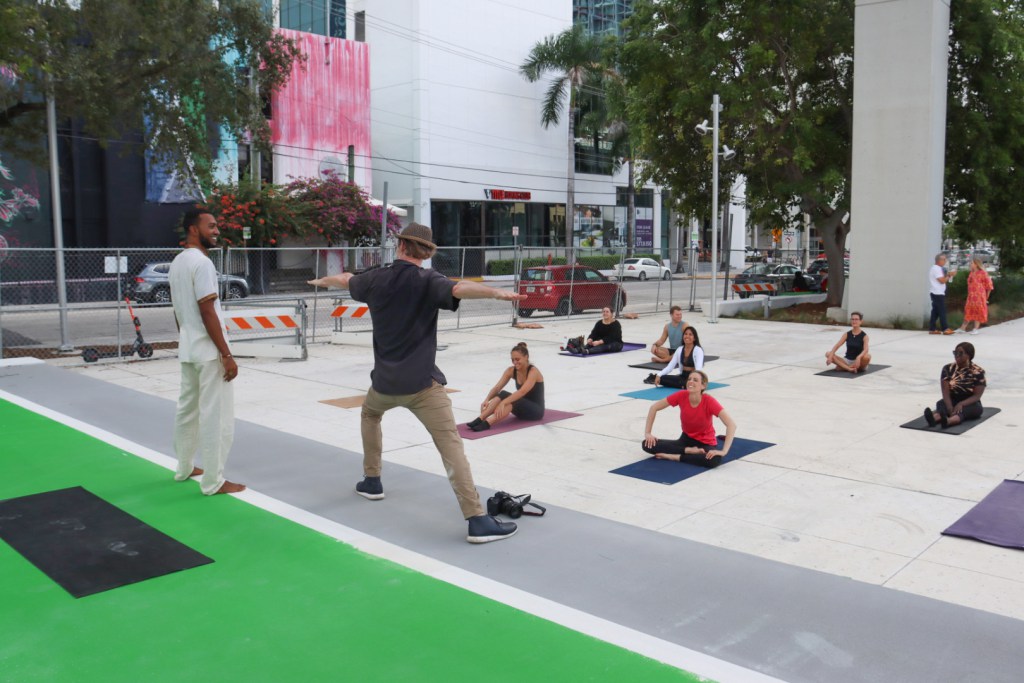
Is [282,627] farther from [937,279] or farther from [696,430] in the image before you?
[937,279]

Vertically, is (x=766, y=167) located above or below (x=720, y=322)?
above

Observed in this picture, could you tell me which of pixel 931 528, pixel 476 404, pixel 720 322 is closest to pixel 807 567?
pixel 931 528

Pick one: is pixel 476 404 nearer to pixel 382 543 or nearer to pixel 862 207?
pixel 382 543

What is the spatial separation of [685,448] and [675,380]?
4302mm

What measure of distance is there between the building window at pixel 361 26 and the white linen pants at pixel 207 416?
137ft

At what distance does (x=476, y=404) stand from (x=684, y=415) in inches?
149

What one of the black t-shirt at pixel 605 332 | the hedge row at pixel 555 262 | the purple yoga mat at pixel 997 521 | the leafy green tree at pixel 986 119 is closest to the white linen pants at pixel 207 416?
the purple yoga mat at pixel 997 521

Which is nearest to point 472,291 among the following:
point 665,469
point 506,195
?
point 665,469

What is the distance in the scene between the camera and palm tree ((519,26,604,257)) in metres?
45.0

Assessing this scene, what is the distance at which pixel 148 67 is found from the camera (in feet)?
56.7

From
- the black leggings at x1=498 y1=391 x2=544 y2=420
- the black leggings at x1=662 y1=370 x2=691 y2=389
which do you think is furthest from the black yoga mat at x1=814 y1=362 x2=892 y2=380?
the black leggings at x1=498 y1=391 x2=544 y2=420

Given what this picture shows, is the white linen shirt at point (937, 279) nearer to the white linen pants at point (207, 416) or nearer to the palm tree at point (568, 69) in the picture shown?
the white linen pants at point (207, 416)

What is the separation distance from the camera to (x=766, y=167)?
24562 mm

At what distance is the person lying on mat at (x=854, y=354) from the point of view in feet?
44.1
